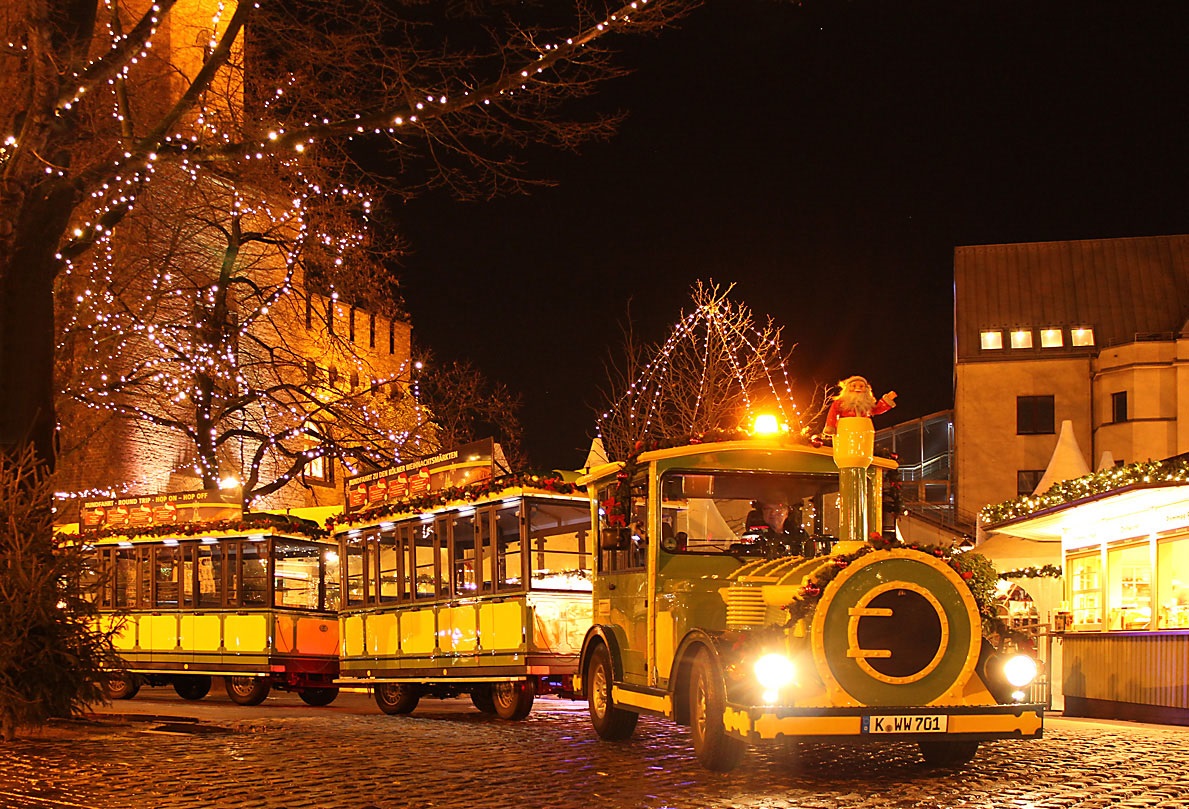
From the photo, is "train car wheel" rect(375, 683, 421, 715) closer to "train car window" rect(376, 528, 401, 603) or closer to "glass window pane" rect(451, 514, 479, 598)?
"train car window" rect(376, 528, 401, 603)

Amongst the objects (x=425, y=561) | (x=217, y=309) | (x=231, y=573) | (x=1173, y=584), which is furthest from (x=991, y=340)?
(x=425, y=561)

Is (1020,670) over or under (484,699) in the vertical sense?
over

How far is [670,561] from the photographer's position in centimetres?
1240

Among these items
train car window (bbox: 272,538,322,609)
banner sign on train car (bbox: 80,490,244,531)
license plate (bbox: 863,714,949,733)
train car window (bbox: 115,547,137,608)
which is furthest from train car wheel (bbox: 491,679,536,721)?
train car window (bbox: 115,547,137,608)

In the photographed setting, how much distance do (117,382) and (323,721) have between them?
1357cm

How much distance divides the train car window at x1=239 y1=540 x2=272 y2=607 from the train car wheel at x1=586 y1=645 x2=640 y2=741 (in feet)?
→ 35.7

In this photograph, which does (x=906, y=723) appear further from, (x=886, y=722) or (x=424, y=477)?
(x=424, y=477)

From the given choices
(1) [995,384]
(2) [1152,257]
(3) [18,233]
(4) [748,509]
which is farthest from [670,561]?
(2) [1152,257]

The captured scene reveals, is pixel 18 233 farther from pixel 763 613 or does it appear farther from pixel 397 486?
pixel 763 613

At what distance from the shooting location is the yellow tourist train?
10242 millimetres

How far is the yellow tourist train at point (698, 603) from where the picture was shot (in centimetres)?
1024

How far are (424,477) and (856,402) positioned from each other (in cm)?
968

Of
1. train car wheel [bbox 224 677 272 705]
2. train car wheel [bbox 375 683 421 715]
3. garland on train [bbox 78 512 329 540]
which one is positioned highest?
garland on train [bbox 78 512 329 540]

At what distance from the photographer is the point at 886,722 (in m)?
10.1
